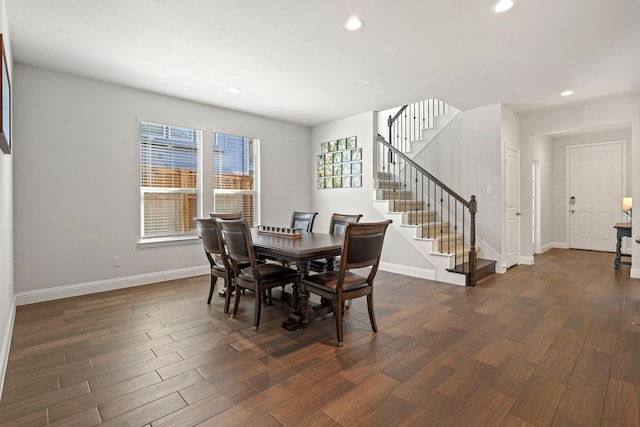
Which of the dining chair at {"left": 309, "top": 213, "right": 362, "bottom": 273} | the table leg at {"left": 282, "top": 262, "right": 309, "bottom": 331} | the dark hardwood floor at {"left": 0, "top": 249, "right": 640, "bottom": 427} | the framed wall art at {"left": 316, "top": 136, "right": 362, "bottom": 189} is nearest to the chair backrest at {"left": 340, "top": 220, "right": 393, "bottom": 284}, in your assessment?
the table leg at {"left": 282, "top": 262, "right": 309, "bottom": 331}

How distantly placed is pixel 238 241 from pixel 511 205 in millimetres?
4533

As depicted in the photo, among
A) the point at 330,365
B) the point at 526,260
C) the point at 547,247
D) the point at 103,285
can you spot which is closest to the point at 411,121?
the point at 526,260

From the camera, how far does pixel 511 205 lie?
16.8ft

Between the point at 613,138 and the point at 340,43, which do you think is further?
the point at 613,138

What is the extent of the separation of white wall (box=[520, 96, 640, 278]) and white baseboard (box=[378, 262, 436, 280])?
2.34m

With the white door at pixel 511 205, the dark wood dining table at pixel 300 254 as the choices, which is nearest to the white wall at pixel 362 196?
the white door at pixel 511 205

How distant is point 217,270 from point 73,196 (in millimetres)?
2028

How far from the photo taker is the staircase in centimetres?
434

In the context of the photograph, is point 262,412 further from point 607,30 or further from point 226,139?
point 226,139

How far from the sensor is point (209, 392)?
1.82 meters

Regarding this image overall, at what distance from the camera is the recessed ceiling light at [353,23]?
2.54 metres

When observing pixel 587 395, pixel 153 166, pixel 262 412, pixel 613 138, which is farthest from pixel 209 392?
pixel 613 138

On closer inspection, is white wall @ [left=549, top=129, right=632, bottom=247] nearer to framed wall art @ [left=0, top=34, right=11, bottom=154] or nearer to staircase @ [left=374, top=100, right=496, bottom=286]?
staircase @ [left=374, top=100, right=496, bottom=286]

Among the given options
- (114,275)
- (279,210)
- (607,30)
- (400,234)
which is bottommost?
(114,275)
